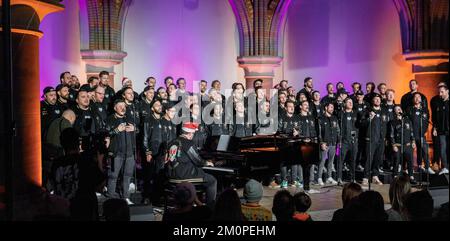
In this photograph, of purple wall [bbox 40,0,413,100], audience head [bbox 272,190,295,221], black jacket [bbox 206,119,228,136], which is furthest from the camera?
purple wall [bbox 40,0,413,100]

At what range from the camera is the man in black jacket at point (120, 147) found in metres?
8.59

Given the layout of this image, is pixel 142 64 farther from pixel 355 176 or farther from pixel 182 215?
pixel 182 215

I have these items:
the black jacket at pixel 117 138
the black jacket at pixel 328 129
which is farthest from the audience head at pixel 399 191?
the black jacket at pixel 328 129

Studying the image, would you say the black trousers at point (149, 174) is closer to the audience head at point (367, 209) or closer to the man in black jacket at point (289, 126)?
the man in black jacket at point (289, 126)

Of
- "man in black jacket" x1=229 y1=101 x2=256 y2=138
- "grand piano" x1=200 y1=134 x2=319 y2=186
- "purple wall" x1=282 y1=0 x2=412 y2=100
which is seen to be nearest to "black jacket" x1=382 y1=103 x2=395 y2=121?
"man in black jacket" x1=229 y1=101 x2=256 y2=138

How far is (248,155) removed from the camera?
319 inches

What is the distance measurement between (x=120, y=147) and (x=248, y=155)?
1.93 meters

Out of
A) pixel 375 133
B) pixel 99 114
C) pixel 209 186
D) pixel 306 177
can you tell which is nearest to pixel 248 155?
pixel 209 186

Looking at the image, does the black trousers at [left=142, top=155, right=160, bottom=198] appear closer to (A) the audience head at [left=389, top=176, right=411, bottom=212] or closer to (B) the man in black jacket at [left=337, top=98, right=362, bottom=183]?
(B) the man in black jacket at [left=337, top=98, right=362, bottom=183]

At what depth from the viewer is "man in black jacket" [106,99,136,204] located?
8.59 metres

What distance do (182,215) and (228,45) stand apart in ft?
31.4

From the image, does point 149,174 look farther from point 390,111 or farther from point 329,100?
point 390,111

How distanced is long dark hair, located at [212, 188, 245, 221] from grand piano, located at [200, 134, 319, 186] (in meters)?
3.07
